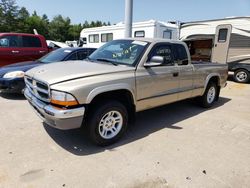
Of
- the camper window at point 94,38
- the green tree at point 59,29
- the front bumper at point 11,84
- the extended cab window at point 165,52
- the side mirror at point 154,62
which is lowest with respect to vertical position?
the front bumper at point 11,84

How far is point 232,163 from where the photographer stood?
311 cm

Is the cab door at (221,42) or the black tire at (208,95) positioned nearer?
the black tire at (208,95)

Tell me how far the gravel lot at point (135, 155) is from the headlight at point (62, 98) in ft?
2.79

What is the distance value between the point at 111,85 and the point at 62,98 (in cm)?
77

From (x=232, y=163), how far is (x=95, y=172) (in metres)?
2.05

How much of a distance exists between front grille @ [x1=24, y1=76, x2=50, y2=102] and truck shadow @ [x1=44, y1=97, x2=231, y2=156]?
0.84 meters

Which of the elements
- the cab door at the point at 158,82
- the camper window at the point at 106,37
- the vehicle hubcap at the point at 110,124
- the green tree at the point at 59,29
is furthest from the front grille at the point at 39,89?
the green tree at the point at 59,29

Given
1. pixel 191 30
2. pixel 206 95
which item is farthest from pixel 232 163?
pixel 191 30

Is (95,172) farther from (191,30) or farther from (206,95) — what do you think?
(191,30)

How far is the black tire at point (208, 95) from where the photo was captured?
567cm

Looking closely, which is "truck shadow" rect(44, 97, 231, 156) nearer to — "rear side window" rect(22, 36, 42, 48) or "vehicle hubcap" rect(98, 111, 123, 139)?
"vehicle hubcap" rect(98, 111, 123, 139)

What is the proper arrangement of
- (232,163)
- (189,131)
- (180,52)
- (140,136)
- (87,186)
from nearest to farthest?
1. (87,186)
2. (232,163)
3. (140,136)
4. (189,131)
5. (180,52)

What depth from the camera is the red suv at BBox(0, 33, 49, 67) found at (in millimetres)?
7559

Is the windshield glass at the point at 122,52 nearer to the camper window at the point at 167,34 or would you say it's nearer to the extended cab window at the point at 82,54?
the extended cab window at the point at 82,54
